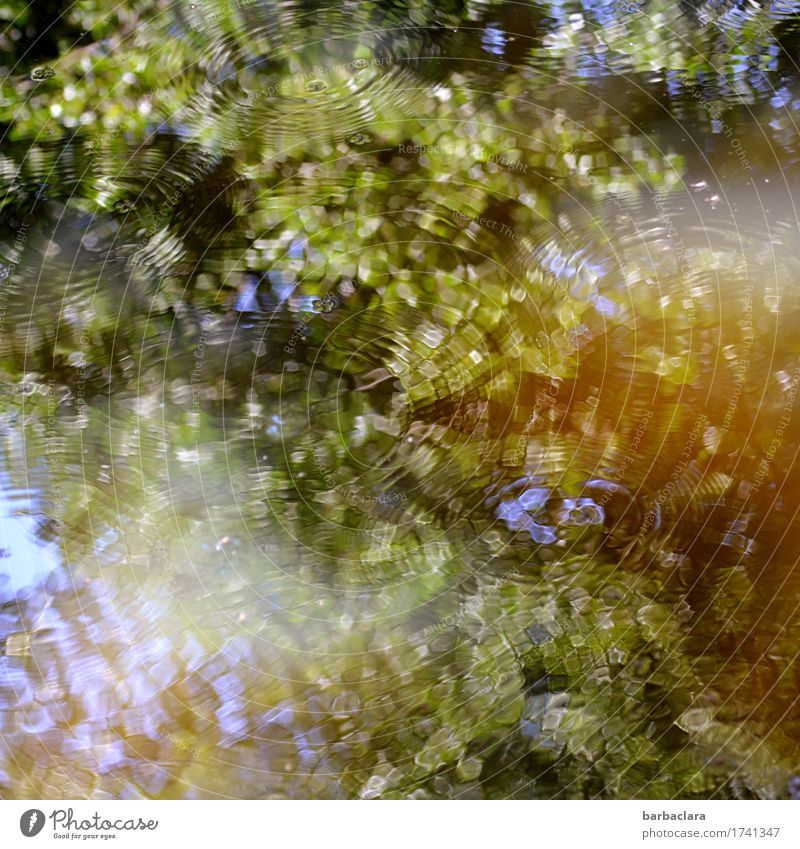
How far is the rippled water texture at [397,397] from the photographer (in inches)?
28.3

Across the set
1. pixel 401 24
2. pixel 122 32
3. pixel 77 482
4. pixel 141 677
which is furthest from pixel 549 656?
pixel 122 32

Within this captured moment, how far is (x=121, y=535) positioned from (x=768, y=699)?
863mm

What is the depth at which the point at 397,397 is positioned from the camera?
0.75 metres

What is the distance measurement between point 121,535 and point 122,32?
609 millimetres

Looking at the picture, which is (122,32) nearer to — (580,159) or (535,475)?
(580,159)

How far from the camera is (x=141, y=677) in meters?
0.72

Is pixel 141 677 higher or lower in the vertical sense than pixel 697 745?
higher

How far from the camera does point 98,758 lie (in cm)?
72

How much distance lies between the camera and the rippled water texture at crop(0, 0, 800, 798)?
2.35 feet

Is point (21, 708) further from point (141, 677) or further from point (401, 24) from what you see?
point (401, 24)
